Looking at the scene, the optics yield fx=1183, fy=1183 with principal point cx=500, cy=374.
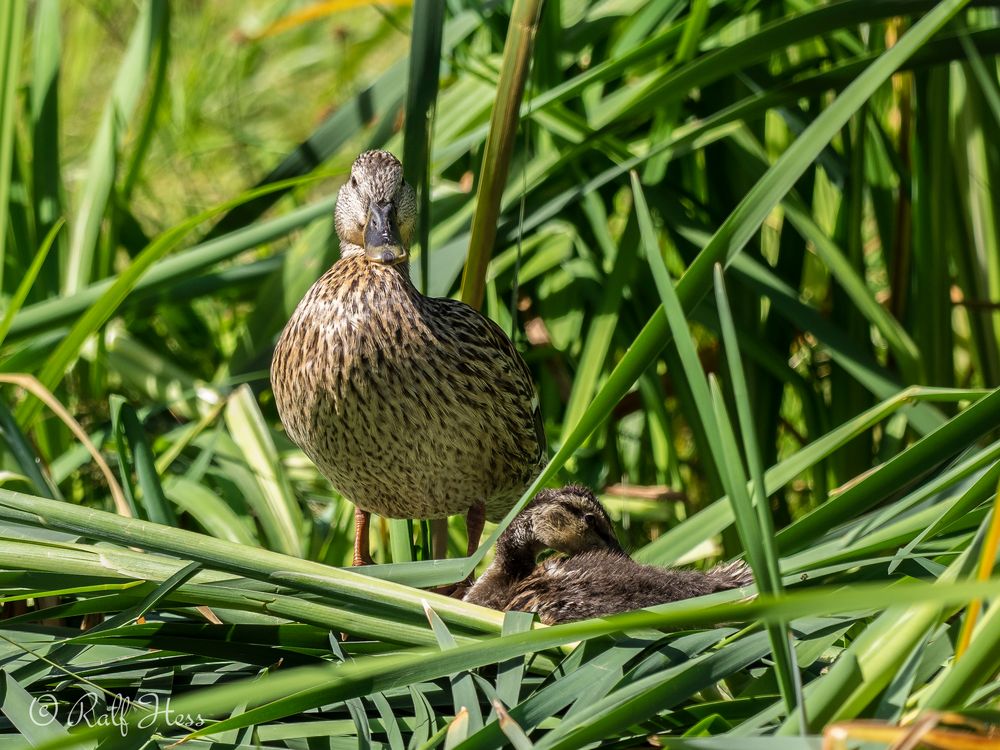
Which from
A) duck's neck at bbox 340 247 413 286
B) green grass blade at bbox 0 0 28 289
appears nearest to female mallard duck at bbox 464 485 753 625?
duck's neck at bbox 340 247 413 286

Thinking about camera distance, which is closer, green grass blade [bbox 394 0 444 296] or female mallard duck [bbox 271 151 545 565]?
green grass blade [bbox 394 0 444 296]

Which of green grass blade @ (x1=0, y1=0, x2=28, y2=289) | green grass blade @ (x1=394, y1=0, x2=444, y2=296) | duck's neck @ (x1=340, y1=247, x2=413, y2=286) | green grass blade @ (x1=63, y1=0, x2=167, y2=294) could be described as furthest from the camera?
green grass blade @ (x1=63, y1=0, x2=167, y2=294)

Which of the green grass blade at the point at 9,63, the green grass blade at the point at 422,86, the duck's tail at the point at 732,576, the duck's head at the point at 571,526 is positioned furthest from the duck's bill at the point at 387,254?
the green grass blade at the point at 9,63

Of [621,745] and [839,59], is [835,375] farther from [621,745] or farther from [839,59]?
[621,745]

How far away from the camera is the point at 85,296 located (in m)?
3.40

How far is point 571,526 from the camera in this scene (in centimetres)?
286

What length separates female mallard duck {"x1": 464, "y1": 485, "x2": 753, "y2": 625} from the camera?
247 cm

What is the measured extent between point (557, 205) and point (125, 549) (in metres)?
1.69

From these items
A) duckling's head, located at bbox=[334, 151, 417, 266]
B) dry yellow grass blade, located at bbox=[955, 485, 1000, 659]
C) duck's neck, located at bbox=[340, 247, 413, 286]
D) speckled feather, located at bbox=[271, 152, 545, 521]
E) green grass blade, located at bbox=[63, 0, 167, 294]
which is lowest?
dry yellow grass blade, located at bbox=[955, 485, 1000, 659]

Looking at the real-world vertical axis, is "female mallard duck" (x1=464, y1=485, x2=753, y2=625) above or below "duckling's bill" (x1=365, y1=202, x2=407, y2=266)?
below

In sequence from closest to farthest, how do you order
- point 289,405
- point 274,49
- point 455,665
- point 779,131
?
point 455,665 < point 289,405 < point 779,131 < point 274,49

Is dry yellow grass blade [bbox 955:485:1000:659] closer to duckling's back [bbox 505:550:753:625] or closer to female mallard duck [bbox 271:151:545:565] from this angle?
duckling's back [bbox 505:550:753:625]

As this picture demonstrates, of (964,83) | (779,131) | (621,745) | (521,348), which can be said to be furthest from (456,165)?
(621,745)

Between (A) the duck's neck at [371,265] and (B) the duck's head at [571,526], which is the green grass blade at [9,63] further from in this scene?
(B) the duck's head at [571,526]
